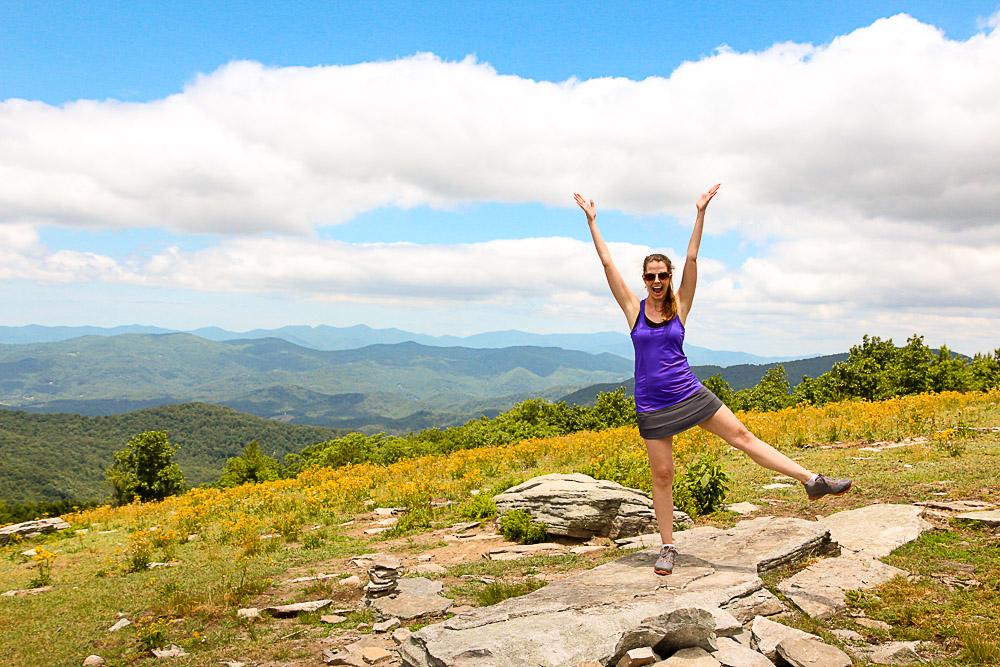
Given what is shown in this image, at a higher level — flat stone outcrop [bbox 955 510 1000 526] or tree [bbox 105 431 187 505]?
flat stone outcrop [bbox 955 510 1000 526]

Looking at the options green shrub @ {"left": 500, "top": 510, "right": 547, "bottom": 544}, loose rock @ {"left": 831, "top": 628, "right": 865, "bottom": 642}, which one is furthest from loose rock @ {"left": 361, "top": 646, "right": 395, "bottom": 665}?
green shrub @ {"left": 500, "top": 510, "right": 547, "bottom": 544}

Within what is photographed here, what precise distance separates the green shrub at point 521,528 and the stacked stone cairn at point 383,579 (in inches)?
80.3

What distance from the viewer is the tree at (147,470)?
A: 150 ft

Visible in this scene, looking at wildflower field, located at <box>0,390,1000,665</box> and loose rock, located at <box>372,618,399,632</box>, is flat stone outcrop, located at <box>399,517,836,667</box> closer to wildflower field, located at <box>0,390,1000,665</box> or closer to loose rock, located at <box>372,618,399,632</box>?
wildflower field, located at <box>0,390,1000,665</box>

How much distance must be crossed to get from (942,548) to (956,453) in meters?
6.35

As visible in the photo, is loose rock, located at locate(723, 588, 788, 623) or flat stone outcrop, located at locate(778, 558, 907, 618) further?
flat stone outcrop, located at locate(778, 558, 907, 618)

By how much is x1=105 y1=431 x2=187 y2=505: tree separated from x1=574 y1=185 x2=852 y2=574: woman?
50.1m

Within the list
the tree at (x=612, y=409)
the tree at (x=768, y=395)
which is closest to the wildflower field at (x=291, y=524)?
the tree at (x=612, y=409)

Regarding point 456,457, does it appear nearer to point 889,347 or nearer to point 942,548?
point 942,548

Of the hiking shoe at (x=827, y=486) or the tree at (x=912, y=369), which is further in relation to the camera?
the tree at (x=912, y=369)

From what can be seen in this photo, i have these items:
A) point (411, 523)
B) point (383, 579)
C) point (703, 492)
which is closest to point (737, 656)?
point (383, 579)

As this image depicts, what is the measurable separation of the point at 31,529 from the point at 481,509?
46.1ft

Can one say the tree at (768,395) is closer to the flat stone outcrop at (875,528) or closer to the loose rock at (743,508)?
the loose rock at (743,508)

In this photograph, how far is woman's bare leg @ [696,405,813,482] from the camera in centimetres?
598
